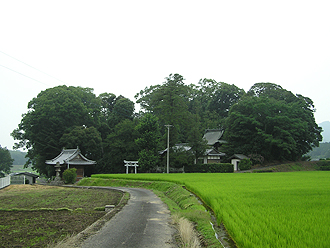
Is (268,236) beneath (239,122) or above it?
beneath

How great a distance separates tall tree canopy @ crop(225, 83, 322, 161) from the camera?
153 ft

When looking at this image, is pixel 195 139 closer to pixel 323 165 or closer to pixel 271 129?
pixel 271 129

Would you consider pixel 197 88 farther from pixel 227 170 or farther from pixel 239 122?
pixel 227 170

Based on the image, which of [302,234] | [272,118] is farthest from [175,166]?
[302,234]

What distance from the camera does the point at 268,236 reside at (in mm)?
5238

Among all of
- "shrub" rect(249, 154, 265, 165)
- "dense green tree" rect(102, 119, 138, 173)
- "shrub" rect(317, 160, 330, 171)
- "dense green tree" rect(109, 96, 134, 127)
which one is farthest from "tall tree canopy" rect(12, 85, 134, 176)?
"shrub" rect(317, 160, 330, 171)

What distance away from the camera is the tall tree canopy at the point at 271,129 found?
46.6m

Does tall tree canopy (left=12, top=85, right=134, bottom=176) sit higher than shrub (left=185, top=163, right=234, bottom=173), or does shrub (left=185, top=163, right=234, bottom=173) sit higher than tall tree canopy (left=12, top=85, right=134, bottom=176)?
tall tree canopy (left=12, top=85, right=134, bottom=176)

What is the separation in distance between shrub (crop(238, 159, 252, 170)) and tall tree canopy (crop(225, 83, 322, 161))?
4394 millimetres

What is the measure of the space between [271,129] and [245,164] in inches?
348

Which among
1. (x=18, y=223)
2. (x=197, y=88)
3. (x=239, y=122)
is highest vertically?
(x=197, y=88)

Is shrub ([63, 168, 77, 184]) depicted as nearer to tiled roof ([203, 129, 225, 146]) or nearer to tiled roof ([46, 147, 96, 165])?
tiled roof ([46, 147, 96, 165])

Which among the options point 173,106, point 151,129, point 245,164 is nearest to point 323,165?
point 245,164

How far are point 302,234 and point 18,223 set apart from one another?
7.59m
